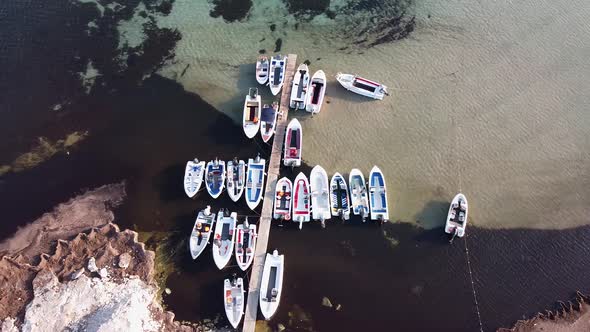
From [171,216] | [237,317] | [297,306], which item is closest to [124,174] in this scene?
[171,216]

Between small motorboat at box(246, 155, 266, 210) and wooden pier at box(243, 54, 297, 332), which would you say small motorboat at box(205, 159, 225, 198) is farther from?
wooden pier at box(243, 54, 297, 332)

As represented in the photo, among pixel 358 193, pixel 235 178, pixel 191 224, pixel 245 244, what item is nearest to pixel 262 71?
pixel 235 178

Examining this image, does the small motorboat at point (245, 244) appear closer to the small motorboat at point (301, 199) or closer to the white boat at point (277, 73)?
the small motorboat at point (301, 199)

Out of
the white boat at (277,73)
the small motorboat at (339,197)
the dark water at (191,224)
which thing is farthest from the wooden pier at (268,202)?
the small motorboat at (339,197)

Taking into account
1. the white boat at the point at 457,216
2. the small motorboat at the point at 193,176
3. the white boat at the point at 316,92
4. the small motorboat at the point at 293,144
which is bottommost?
the white boat at the point at 457,216

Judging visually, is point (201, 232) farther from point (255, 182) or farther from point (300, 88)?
point (300, 88)

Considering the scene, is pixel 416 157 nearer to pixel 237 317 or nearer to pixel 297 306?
pixel 297 306
